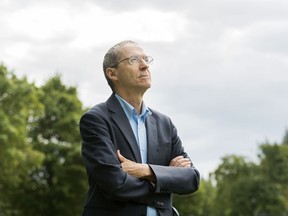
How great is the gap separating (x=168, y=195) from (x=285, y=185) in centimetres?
5650

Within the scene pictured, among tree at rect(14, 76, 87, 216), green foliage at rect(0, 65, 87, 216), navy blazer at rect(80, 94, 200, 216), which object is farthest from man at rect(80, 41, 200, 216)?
tree at rect(14, 76, 87, 216)

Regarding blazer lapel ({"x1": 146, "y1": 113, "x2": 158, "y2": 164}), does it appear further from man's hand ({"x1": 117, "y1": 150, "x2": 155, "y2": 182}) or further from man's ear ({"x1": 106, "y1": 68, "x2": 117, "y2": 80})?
man's ear ({"x1": 106, "y1": 68, "x2": 117, "y2": 80})

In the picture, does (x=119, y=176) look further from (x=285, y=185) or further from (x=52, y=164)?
(x=285, y=185)

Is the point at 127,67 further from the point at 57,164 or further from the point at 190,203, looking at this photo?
the point at 190,203

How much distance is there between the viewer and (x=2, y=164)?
37062mm

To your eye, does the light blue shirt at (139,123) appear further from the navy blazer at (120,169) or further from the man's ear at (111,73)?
the man's ear at (111,73)

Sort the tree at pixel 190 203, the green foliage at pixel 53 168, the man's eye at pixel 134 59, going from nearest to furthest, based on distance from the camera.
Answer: the man's eye at pixel 134 59 < the green foliage at pixel 53 168 < the tree at pixel 190 203

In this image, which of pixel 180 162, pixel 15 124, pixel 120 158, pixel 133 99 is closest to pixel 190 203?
pixel 15 124

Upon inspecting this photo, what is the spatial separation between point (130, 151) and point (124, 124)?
0.22 meters

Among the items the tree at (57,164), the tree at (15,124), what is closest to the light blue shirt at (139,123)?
the tree at (15,124)

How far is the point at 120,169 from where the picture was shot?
522cm

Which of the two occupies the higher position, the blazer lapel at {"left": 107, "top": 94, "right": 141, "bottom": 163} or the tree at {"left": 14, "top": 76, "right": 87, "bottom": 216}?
the tree at {"left": 14, "top": 76, "right": 87, "bottom": 216}

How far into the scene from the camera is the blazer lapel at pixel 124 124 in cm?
541

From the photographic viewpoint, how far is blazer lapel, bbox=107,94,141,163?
5414 mm
